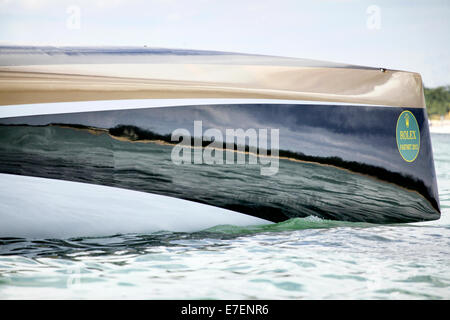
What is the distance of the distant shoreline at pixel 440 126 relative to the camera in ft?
129

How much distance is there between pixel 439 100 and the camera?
4709 cm

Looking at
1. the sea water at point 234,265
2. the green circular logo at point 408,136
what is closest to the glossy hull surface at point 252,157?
the green circular logo at point 408,136

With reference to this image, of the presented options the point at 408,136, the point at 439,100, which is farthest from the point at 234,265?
the point at 439,100

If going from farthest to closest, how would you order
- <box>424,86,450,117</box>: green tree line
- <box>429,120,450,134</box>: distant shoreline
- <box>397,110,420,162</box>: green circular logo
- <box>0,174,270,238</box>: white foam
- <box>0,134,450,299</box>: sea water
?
<box>424,86,450,117</box>: green tree line < <box>429,120,450,134</box>: distant shoreline < <box>397,110,420,162</box>: green circular logo < <box>0,174,270,238</box>: white foam < <box>0,134,450,299</box>: sea water

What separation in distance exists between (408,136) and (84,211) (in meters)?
2.44

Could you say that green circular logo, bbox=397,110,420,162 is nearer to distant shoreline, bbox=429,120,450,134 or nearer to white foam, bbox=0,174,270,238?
white foam, bbox=0,174,270,238

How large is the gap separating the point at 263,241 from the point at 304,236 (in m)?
0.31

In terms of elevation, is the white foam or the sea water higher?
the white foam

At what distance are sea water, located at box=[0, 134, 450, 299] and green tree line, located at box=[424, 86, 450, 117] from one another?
45676 millimetres

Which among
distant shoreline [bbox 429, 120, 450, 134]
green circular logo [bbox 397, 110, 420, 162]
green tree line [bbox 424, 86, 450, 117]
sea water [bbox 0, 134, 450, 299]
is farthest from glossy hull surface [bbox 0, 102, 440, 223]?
green tree line [bbox 424, 86, 450, 117]

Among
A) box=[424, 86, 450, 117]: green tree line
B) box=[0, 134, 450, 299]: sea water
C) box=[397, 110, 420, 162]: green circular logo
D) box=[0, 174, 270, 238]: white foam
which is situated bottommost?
box=[0, 134, 450, 299]: sea water

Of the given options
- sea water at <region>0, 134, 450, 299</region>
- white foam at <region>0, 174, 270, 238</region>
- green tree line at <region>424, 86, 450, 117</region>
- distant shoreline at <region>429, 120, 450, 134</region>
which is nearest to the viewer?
sea water at <region>0, 134, 450, 299</region>

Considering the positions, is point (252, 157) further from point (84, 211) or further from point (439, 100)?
point (439, 100)

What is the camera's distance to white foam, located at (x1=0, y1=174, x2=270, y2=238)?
328cm
